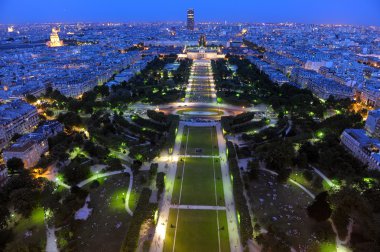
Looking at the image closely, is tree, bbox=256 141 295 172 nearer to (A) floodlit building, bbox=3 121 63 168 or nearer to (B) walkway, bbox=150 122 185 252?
(B) walkway, bbox=150 122 185 252

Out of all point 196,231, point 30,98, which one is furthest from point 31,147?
point 30,98

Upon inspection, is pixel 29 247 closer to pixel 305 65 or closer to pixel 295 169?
pixel 295 169

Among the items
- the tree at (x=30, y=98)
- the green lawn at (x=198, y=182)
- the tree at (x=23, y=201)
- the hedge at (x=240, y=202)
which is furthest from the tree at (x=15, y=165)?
the tree at (x=30, y=98)

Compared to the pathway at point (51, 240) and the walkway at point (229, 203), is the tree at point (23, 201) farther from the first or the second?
the walkway at point (229, 203)

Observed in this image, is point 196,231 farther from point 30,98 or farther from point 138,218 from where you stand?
point 30,98

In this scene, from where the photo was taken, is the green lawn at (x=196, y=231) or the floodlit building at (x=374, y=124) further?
the floodlit building at (x=374, y=124)
